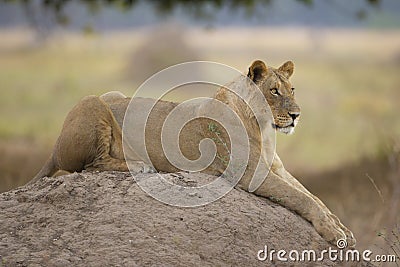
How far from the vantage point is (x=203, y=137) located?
19.7 feet

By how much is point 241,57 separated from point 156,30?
539 centimetres

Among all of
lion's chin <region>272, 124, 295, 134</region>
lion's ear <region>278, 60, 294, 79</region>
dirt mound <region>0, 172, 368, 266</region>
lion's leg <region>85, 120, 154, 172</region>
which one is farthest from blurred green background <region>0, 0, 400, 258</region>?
lion's leg <region>85, 120, 154, 172</region>

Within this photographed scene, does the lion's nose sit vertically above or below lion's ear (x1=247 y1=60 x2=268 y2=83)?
below

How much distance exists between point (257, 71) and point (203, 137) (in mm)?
646

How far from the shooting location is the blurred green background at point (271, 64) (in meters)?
11.9

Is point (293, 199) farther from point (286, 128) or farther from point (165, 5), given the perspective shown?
point (165, 5)

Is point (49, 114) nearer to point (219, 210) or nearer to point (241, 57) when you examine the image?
point (241, 57)

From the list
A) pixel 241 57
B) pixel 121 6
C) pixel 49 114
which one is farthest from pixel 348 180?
pixel 241 57

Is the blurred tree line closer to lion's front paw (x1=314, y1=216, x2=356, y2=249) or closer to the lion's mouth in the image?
the lion's mouth

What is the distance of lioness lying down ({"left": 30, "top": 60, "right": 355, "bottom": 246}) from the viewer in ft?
19.4

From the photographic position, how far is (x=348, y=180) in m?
12.4

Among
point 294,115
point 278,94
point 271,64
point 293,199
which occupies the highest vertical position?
point 278,94

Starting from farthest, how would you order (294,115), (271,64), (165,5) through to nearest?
(271,64), (165,5), (294,115)

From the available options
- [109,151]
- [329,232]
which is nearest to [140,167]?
[109,151]
